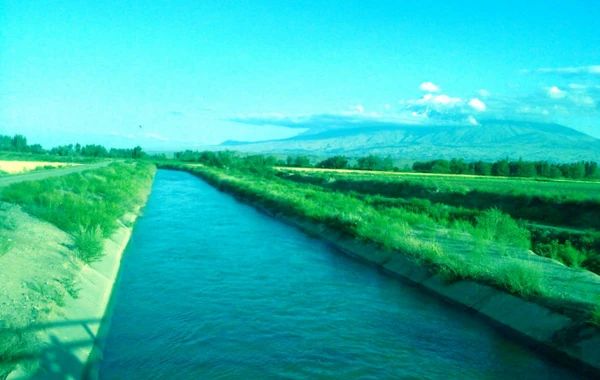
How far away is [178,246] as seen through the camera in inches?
846

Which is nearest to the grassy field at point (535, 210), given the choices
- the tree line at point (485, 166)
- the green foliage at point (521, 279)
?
the green foliage at point (521, 279)

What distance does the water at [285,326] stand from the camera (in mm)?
9711

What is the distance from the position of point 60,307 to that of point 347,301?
777 cm

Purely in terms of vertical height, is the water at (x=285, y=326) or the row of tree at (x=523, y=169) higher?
the row of tree at (x=523, y=169)

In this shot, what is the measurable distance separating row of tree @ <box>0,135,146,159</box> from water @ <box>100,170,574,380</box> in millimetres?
166239

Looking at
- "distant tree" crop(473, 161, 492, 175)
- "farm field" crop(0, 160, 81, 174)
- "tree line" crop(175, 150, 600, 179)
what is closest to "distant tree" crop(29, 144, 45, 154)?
"tree line" crop(175, 150, 600, 179)

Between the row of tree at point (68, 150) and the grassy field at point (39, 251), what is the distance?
15745 centimetres

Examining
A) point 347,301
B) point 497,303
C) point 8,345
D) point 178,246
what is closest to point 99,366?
point 8,345

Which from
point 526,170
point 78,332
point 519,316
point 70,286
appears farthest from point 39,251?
point 526,170

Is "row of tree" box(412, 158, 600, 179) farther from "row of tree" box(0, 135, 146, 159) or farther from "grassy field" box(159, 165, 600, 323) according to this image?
"row of tree" box(0, 135, 146, 159)

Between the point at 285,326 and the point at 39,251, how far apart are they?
7.79m

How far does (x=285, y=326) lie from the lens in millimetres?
11961

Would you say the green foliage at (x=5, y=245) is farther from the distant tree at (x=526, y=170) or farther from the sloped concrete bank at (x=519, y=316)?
the distant tree at (x=526, y=170)

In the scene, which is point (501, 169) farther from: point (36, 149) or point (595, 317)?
point (36, 149)
